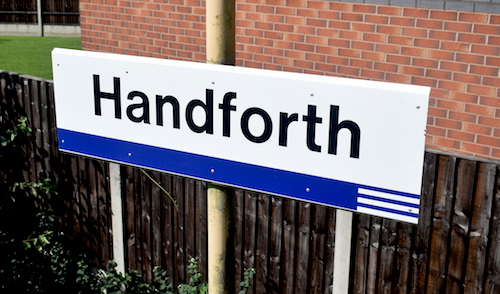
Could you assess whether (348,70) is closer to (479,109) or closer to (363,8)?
(363,8)

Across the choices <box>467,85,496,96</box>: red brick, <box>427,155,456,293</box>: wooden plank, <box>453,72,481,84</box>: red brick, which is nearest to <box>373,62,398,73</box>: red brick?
<box>453,72,481,84</box>: red brick

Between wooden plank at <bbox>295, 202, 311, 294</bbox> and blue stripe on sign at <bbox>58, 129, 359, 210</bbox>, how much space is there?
195 centimetres

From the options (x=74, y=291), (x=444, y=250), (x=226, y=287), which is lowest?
(x=74, y=291)

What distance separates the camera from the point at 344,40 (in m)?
5.37

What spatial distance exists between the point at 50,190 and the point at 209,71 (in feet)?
12.0

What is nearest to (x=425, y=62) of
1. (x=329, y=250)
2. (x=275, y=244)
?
(x=329, y=250)

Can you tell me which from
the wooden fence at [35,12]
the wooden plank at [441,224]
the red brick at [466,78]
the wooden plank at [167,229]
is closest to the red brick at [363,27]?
the red brick at [466,78]

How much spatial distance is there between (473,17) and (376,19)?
0.79 metres

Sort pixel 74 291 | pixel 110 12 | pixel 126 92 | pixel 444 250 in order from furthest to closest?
1. pixel 110 12
2. pixel 74 291
3. pixel 444 250
4. pixel 126 92

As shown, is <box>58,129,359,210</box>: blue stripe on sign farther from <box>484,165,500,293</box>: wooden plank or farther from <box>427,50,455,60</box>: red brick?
<box>427,50,455,60</box>: red brick

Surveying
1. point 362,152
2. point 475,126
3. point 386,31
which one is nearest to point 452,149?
point 475,126

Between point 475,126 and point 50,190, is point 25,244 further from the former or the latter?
point 475,126

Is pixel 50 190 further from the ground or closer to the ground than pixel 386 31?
closer to the ground

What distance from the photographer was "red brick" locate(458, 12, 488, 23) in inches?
187
